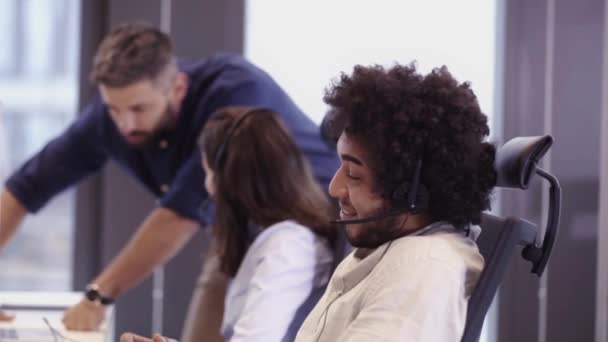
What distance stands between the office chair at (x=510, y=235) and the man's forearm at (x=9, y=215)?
163 centimetres

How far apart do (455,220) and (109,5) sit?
6.26ft

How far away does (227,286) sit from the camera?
2033mm

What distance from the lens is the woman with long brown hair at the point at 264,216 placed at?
167cm

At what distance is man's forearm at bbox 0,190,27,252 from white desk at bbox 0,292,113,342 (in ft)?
0.55

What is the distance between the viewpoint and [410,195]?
1186 millimetres

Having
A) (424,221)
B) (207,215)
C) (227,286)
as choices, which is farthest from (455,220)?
(207,215)

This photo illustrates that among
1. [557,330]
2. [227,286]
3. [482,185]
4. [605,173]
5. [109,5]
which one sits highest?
[109,5]

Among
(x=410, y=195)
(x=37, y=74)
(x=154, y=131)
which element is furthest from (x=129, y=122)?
(x=410, y=195)

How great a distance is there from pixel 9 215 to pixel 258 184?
1024 mm

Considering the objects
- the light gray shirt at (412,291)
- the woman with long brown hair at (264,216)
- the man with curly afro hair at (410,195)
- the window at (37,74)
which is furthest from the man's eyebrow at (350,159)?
the window at (37,74)

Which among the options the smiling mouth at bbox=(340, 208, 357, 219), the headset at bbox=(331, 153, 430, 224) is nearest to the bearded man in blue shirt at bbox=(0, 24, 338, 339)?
the smiling mouth at bbox=(340, 208, 357, 219)

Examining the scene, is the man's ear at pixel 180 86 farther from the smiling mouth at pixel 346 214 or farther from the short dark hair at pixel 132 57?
the smiling mouth at pixel 346 214

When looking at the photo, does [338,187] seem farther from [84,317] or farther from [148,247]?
[148,247]

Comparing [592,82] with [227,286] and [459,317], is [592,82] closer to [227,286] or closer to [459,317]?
[227,286]
